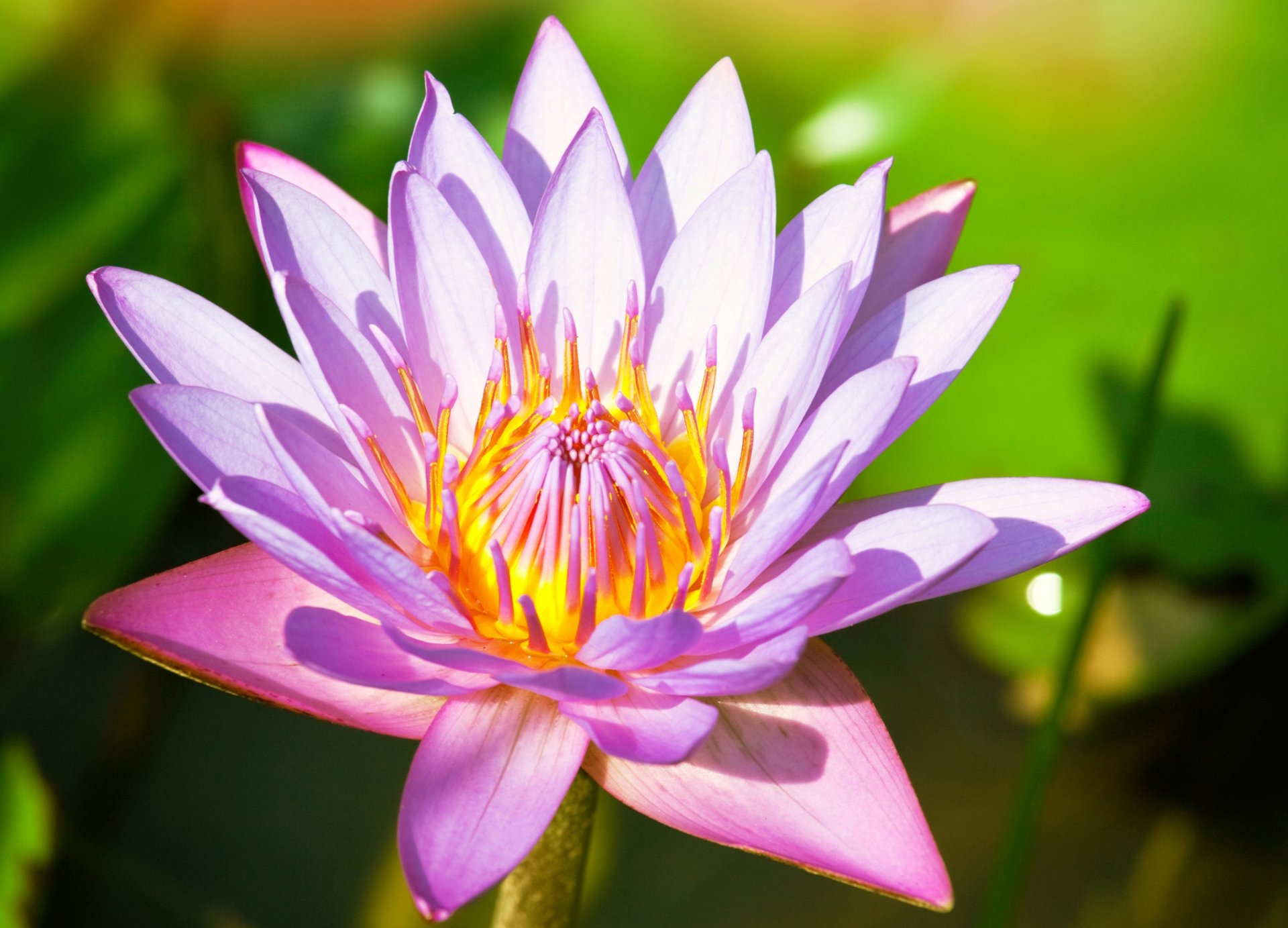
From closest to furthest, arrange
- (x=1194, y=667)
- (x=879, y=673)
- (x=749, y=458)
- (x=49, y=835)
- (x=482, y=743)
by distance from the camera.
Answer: (x=482, y=743)
(x=749, y=458)
(x=49, y=835)
(x=1194, y=667)
(x=879, y=673)

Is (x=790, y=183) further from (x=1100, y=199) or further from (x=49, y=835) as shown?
(x=49, y=835)

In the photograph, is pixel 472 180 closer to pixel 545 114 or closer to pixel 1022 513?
pixel 545 114

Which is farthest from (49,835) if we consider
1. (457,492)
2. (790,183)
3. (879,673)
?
(790,183)

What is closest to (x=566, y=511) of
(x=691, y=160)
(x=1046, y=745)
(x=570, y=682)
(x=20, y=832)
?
(x=570, y=682)

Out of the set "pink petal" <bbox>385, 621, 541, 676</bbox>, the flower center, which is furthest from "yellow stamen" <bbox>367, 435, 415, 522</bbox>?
"pink petal" <bbox>385, 621, 541, 676</bbox>

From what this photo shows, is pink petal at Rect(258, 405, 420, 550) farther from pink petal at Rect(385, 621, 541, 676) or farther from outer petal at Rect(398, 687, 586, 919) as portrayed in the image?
outer petal at Rect(398, 687, 586, 919)

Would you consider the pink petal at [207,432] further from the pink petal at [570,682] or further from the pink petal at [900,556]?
the pink petal at [900,556]
